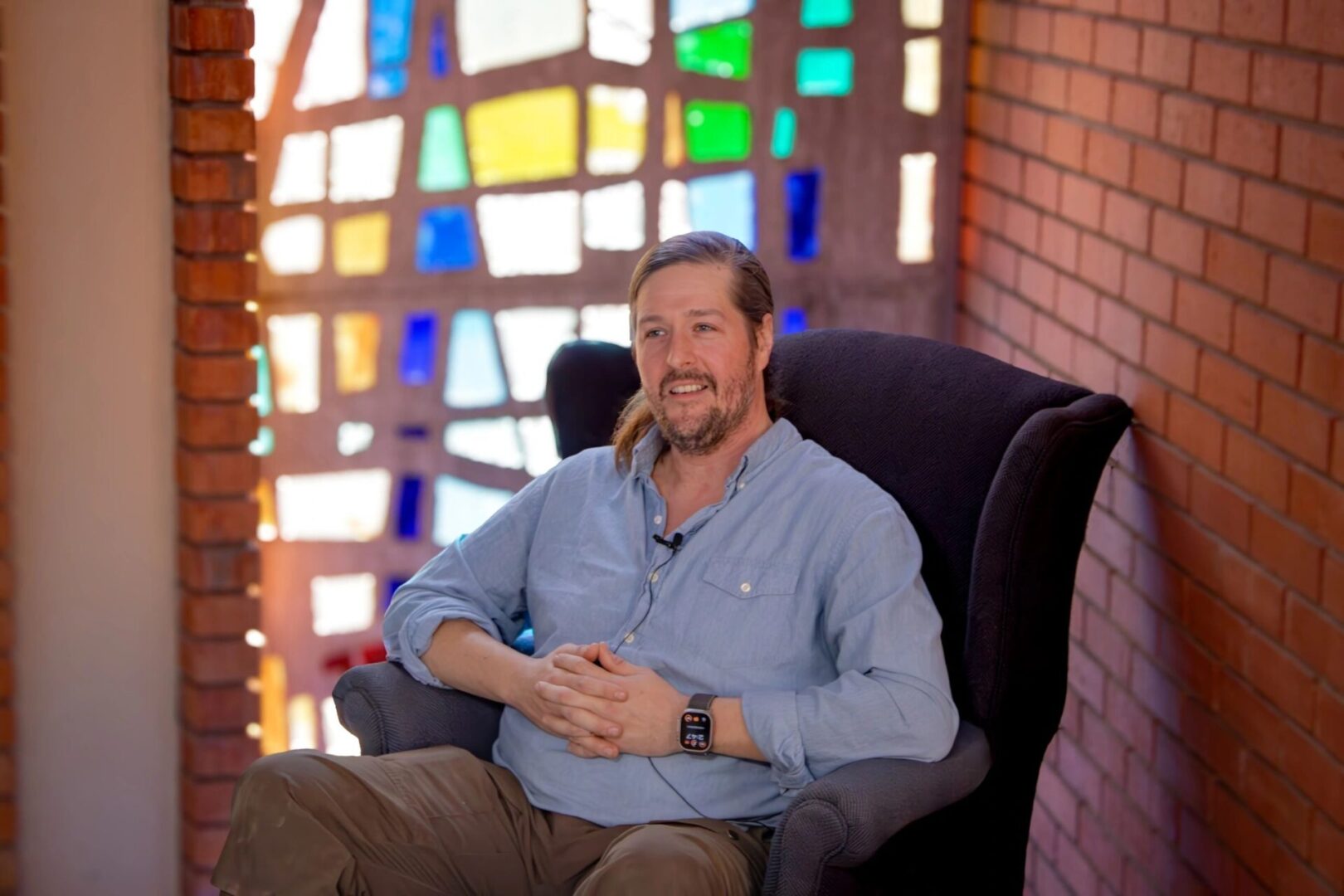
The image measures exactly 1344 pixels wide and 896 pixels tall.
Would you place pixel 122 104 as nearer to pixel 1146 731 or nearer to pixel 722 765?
pixel 722 765

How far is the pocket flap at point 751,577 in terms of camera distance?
2107 mm

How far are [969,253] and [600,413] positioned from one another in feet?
3.40

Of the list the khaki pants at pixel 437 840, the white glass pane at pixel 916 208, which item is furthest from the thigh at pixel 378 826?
the white glass pane at pixel 916 208

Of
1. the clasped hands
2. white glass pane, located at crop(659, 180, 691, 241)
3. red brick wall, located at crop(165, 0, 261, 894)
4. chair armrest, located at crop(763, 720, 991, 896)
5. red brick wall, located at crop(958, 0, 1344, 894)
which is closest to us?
chair armrest, located at crop(763, 720, 991, 896)

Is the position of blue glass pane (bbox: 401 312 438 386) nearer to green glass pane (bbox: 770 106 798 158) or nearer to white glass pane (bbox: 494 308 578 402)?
white glass pane (bbox: 494 308 578 402)

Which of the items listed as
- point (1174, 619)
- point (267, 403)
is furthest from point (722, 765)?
point (267, 403)

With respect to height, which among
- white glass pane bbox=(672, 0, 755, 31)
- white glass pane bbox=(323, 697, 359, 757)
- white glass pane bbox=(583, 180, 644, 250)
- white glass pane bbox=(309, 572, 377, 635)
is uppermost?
white glass pane bbox=(672, 0, 755, 31)

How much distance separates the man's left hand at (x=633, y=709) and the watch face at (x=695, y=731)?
0.01 meters

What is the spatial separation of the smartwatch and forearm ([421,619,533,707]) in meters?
0.27

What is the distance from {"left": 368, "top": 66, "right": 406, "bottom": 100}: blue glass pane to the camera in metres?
3.14

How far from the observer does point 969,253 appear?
329 cm

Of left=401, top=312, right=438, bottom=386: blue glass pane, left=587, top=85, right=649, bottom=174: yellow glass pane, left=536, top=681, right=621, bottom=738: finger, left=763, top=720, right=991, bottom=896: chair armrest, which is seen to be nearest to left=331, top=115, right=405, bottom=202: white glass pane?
left=401, top=312, right=438, bottom=386: blue glass pane

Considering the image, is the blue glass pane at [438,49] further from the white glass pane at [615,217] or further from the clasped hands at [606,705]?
the clasped hands at [606,705]

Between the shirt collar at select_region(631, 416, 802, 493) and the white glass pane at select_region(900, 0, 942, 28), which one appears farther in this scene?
the white glass pane at select_region(900, 0, 942, 28)
